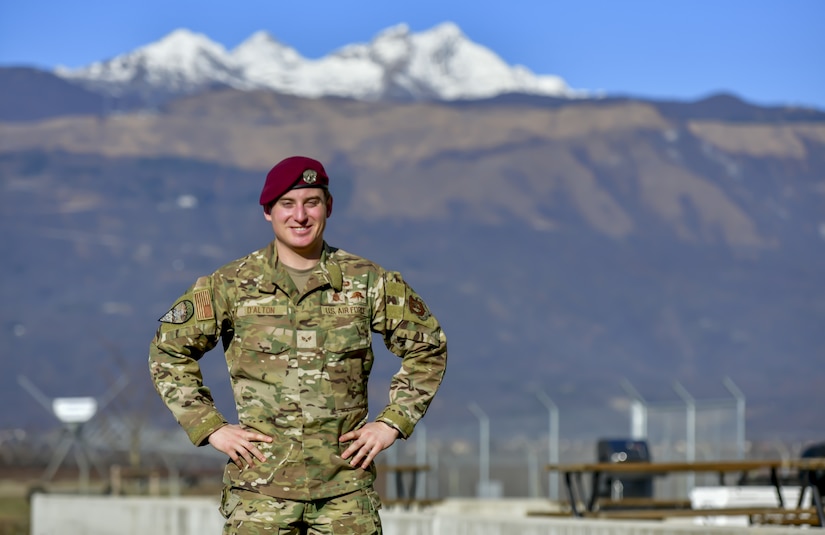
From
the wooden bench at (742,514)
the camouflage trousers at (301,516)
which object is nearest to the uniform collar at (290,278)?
the camouflage trousers at (301,516)

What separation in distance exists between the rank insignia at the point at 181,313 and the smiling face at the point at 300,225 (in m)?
0.33

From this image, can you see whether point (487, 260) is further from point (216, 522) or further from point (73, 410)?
point (216, 522)

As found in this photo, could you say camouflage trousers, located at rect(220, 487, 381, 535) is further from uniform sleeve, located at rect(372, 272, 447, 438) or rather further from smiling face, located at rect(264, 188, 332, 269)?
smiling face, located at rect(264, 188, 332, 269)

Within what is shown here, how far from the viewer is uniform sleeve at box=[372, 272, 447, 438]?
213 inches

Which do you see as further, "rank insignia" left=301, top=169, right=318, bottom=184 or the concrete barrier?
the concrete barrier

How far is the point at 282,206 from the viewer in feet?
17.8

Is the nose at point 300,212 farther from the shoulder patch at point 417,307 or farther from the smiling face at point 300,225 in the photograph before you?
the shoulder patch at point 417,307

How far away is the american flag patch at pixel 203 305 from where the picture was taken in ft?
17.5

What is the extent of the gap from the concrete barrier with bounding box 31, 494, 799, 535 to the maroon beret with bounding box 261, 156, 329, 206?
4.25m

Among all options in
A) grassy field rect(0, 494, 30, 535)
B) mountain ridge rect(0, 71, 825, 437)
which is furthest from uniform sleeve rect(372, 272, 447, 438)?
mountain ridge rect(0, 71, 825, 437)

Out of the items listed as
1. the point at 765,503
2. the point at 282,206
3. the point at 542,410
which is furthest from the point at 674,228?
the point at 282,206

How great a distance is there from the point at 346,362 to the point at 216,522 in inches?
342

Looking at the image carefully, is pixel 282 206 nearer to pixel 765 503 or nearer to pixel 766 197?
pixel 765 503

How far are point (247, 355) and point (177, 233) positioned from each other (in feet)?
568
